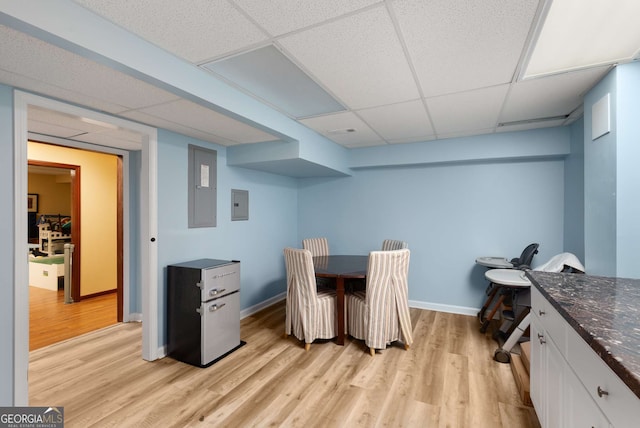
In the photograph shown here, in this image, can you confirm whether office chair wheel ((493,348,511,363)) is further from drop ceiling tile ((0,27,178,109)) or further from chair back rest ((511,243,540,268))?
drop ceiling tile ((0,27,178,109))

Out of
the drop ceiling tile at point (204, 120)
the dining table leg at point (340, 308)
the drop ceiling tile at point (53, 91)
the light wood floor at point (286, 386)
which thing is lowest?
the light wood floor at point (286, 386)

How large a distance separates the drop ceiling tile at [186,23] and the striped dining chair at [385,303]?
6.59ft

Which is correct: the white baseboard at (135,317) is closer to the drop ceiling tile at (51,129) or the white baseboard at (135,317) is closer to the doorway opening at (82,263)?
the doorway opening at (82,263)

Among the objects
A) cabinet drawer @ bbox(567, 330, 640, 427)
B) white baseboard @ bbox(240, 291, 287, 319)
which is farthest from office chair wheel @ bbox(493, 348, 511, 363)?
white baseboard @ bbox(240, 291, 287, 319)

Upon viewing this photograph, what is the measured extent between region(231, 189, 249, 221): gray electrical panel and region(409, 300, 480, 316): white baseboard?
105 inches

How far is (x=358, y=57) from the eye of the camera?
1.77m

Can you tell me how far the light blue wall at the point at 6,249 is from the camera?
1793 mm

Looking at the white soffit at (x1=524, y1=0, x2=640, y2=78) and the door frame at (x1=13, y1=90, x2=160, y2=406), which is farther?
the door frame at (x1=13, y1=90, x2=160, y2=406)

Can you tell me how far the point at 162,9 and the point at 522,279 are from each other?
325 cm

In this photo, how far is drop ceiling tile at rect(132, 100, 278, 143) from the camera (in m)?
2.27

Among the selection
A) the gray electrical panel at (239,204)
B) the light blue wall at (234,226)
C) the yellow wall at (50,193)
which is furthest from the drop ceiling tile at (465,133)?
the yellow wall at (50,193)

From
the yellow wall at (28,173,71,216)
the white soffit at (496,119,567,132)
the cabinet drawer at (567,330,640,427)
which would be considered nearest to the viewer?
the cabinet drawer at (567,330,640,427)

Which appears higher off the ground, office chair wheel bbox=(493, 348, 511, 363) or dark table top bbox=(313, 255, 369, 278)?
dark table top bbox=(313, 255, 369, 278)

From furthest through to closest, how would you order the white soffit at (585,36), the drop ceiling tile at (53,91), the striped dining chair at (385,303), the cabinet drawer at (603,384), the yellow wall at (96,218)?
the yellow wall at (96,218)
the striped dining chair at (385,303)
the drop ceiling tile at (53,91)
the white soffit at (585,36)
the cabinet drawer at (603,384)
